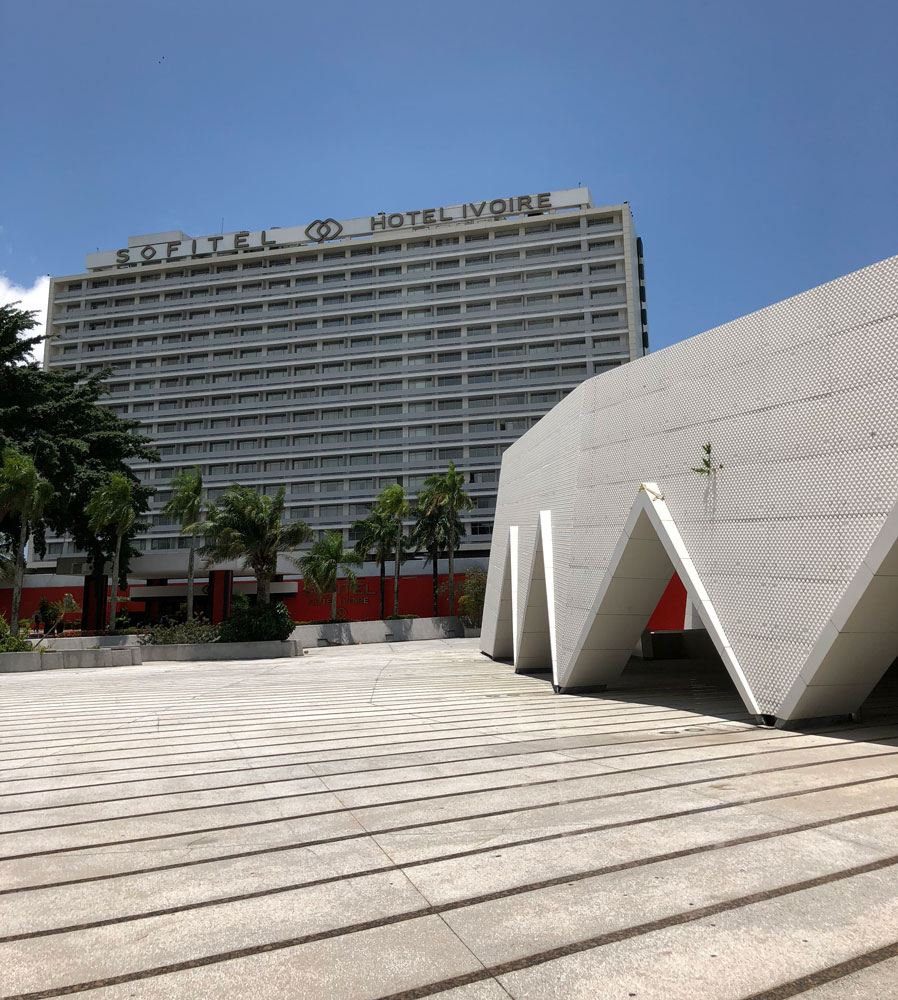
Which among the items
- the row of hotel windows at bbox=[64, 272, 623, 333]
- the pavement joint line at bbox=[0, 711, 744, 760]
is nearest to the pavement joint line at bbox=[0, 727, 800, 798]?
the pavement joint line at bbox=[0, 711, 744, 760]

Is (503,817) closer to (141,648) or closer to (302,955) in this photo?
(302,955)

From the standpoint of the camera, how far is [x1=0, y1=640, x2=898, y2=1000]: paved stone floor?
325 centimetres

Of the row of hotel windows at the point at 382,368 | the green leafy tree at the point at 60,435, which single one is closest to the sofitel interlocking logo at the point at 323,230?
the row of hotel windows at the point at 382,368

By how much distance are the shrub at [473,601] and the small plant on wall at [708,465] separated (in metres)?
29.5

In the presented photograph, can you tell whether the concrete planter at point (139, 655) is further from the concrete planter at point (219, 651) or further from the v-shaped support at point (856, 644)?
the v-shaped support at point (856, 644)

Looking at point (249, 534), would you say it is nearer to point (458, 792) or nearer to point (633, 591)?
point (633, 591)

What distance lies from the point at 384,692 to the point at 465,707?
10.3 feet

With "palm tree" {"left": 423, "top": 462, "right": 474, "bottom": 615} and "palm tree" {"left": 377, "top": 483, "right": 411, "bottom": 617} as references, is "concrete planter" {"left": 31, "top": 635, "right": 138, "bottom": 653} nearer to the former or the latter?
"palm tree" {"left": 377, "top": 483, "right": 411, "bottom": 617}

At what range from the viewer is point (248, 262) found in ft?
243

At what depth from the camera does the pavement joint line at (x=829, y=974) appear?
3.01 meters

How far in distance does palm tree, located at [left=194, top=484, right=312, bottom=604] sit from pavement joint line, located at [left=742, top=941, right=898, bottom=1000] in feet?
98.1

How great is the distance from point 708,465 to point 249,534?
25147mm

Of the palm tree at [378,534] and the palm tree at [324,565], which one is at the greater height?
the palm tree at [378,534]

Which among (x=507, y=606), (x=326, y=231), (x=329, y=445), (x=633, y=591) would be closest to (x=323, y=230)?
(x=326, y=231)
